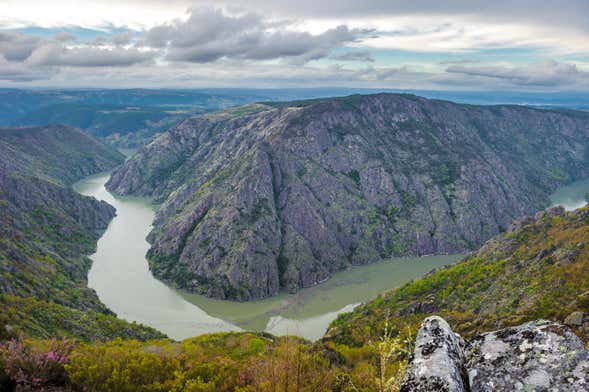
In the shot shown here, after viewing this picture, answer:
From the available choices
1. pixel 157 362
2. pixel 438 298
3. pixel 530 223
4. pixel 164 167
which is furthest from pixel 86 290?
pixel 164 167

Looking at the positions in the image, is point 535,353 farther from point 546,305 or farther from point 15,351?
point 546,305

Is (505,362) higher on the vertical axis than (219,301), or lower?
higher

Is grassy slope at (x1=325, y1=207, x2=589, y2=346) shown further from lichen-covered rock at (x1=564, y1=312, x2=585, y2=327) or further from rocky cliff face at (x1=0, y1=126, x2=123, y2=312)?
rocky cliff face at (x1=0, y1=126, x2=123, y2=312)

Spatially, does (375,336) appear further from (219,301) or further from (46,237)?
(46,237)

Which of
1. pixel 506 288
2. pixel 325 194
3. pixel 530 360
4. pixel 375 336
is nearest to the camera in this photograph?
pixel 530 360

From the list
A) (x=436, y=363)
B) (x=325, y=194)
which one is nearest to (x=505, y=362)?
(x=436, y=363)

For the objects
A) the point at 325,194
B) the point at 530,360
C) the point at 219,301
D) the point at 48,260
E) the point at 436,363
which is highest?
the point at 530,360

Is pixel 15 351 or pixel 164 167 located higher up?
pixel 15 351
